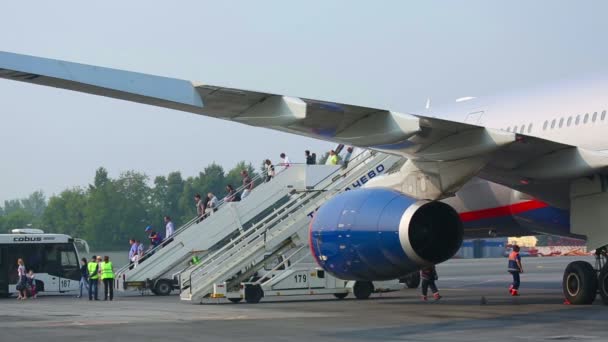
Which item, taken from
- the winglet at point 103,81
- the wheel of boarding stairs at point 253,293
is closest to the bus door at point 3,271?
the wheel of boarding stairs at point 253,293

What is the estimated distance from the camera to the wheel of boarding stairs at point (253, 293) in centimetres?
2345

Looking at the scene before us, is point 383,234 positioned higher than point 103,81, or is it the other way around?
point 103,81

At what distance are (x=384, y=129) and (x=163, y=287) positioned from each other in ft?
53.8

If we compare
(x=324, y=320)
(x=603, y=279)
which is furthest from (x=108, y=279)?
(x=603, y=279)

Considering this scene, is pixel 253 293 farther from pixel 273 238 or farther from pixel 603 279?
pixel 603 279

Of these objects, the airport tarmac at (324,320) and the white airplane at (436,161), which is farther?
the airport tarmac at (324,320)

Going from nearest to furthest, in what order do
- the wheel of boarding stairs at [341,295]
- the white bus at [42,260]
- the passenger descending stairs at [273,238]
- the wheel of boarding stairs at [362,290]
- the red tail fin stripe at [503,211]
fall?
the red tail fin stripe at [503,211]
the passenger descending stairs at [273,238]
the wheel of boarding stairs at [362,290]
the wheel of boarding stairs at [341,295]
the white bus at [42,260]

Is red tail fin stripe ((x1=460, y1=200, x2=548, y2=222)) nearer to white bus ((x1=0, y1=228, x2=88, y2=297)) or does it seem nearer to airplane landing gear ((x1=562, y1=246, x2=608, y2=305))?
airplane landing gear ((x1=562, y1=246, x2=608, y2=305))

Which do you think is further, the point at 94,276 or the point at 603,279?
the point at 94,276

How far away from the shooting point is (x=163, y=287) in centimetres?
2989

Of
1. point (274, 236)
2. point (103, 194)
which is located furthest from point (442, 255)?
point (103, 194)

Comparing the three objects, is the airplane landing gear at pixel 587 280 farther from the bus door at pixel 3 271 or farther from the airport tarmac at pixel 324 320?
the bus door at pixel 3 271

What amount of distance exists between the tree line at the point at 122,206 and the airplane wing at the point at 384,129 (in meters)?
73.3

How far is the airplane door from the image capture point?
21.5 metres
